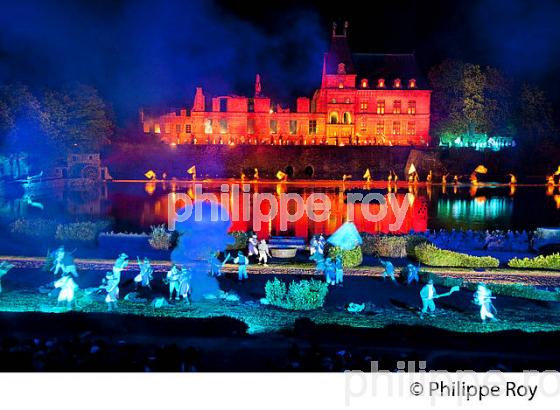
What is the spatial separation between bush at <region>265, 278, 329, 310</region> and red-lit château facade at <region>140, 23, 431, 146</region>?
5880 centimetres

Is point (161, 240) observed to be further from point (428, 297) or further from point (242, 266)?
point (428, 297)

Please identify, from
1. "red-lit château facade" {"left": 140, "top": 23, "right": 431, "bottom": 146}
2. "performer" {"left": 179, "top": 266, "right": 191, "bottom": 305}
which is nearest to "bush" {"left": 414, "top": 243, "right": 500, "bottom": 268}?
"performer" {"left": 179, "top": 266, "right": 191, "bottom": 305}

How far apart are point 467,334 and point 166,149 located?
54751 mm

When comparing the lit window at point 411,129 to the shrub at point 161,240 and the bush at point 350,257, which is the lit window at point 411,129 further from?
the bush at point 350,257

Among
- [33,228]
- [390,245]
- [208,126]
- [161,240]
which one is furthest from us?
[208,126]

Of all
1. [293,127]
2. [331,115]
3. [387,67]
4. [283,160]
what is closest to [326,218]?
[283,160]

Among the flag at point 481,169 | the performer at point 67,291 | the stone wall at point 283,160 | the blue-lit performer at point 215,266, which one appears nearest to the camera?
the performer at point 67,291

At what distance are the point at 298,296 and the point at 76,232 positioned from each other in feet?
42.6

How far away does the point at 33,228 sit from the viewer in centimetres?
2564

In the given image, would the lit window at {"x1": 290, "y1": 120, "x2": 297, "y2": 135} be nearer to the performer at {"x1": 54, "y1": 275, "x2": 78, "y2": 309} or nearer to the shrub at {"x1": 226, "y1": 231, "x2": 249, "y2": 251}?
the shrub at {"x1": 226, "y1": 231, "x2": 249, "y2": 251}

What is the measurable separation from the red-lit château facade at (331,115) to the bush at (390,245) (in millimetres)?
51046

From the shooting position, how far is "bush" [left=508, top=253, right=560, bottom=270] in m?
20.2

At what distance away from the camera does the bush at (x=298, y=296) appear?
1460cm

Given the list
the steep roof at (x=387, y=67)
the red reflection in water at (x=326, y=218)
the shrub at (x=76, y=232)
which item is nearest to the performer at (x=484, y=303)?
the red reflection in water at (x=326, y=218)
